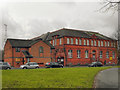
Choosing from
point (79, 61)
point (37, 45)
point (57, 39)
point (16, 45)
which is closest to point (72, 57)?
point (79, 61)

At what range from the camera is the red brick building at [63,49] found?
50.0 m

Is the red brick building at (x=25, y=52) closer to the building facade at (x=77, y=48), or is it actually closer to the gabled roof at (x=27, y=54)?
the gabled roof at (x=27, y=54)

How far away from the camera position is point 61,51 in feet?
186

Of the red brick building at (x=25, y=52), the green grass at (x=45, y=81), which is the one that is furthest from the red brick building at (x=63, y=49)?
the green grass at (x=45, y=81)

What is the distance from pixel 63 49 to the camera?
56.1m

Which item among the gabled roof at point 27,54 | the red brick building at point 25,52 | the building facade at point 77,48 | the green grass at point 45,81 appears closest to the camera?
the green grass at point 45,81

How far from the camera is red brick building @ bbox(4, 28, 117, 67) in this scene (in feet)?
164

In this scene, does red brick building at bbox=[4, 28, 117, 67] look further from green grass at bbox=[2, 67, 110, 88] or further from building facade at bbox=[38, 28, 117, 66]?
green grass at bbox=[2, 67, 110, 88]

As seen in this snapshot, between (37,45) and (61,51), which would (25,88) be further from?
(61,51)

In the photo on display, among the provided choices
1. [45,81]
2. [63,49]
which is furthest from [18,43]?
[45,81]

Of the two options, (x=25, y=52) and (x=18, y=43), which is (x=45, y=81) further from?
(x=18, y=43)

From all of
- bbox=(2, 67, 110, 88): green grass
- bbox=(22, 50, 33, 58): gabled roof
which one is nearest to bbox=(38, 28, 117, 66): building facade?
bbox=(22, 50, 33, 58): gabled roof

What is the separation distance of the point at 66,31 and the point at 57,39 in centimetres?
443

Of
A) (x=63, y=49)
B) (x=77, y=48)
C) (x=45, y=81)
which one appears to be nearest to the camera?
(x=45, y=81)
